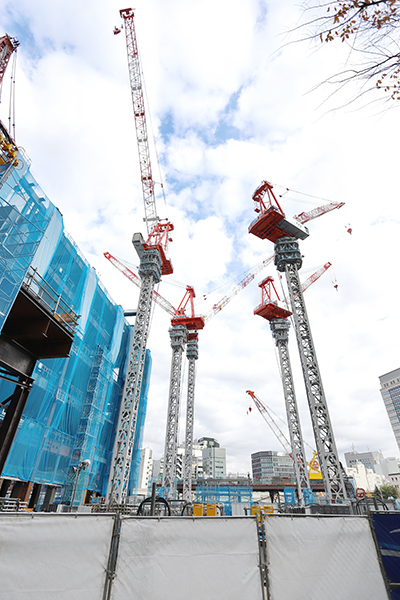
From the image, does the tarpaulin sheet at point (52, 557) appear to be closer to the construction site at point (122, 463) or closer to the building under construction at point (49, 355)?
the construction site at point (122, 463)

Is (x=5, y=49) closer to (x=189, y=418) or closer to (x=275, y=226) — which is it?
(x=275, y=226)

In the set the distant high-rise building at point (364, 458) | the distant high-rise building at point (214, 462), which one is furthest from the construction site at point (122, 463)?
the distant high-rise building at point (364, 458)

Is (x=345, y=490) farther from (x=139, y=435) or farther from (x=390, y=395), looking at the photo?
(x=390, y=395)

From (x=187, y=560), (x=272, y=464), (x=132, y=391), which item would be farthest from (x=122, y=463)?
(x=272, y=464)

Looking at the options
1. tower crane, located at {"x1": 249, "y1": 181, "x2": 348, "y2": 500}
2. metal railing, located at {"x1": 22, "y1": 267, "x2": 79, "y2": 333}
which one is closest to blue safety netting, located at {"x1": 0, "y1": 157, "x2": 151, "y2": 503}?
metal railing, located at {"x1": 22, "y1": 267, "x2": 79, "y2": 333}

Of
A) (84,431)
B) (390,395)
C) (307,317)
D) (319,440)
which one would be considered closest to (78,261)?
(84,431)

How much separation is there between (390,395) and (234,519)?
161808 mm

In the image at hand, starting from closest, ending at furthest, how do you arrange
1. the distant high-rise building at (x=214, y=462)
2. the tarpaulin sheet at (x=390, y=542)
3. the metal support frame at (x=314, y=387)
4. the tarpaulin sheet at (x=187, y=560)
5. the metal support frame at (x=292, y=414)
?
the tarpaulin sheet at (x=187, y=560) → the tarpaulin sheet at (x=390, y=542) → the metal support frame at (x=314, y=387) → the metal support frame at (x=292, y=414) → the distant high-rise building at (x=214, y=462)

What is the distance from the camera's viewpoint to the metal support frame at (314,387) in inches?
816

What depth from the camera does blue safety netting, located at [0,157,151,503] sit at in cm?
1442

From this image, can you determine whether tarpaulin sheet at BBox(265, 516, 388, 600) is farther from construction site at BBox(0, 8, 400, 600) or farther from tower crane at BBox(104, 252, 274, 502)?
tower crane at BBox(104, 252, 274, 502)

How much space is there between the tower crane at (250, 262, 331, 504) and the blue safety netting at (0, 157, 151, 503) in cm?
2212

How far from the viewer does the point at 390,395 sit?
13738 cm

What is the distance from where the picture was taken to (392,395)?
136 metres
